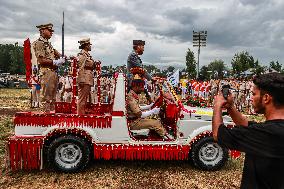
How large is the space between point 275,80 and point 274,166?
0.53m

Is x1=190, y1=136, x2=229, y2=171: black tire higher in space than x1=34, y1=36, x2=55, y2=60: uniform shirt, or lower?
lower

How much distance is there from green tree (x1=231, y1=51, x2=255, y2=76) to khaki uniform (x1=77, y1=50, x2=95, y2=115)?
47.1m

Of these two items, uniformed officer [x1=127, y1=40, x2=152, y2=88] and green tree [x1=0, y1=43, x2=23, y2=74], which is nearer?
uniformed officer [x1=127, y1=40, x2=152, y2=88]

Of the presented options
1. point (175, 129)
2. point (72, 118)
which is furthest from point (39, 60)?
point (175, 129)

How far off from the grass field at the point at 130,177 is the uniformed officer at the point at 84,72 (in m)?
1.21

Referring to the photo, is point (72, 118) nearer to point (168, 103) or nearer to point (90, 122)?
point (90, 122)

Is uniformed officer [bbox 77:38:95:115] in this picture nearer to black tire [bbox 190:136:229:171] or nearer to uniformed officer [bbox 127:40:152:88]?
uniformed officer [bbox 127:40:152:88]

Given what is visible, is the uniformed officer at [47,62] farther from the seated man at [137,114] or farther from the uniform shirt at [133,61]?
the seated man at [137,114]

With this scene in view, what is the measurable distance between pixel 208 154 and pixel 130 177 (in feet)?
4.97

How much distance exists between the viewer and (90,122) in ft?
20.0

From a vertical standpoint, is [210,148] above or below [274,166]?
below

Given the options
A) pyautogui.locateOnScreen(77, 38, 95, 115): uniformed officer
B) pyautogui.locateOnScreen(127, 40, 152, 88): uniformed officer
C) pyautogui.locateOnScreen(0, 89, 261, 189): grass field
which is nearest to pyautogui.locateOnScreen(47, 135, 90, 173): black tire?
pyautogui.locateOnScreen(0, 89, 261, 189): grass field

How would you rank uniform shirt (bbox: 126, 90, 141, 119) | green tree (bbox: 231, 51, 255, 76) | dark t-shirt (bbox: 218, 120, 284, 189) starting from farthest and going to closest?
green tree (bbox: 231, 51, 255, 76) → uniform shirt (bbox: 126, 90, 141, 119) → dark t-shirt (bbox: 218, 120, 284, 189)

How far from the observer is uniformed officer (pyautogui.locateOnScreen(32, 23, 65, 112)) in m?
6.64
